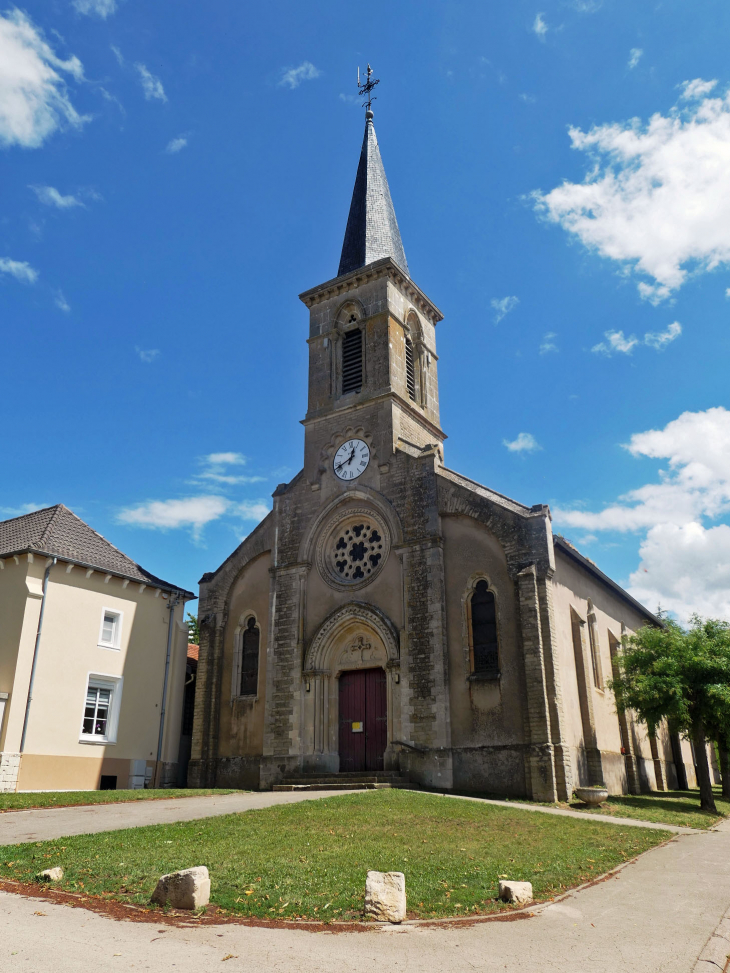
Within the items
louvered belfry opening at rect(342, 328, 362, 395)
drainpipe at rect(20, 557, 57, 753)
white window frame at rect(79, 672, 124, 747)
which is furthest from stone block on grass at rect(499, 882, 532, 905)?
louvered belfry opening at rect(342, 328, 362, 395)

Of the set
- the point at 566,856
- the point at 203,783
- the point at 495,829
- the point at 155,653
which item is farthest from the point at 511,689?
the point at 155,653

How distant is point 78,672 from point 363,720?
910 cm

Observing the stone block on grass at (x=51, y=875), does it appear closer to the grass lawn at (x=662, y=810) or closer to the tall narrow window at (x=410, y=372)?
the grass lawn at (x=662, y=810)

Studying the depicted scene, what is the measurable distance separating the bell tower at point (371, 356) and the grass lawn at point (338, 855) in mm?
13610

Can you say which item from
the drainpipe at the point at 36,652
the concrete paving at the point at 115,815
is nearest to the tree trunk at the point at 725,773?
the concrete paving at the point at 115,815

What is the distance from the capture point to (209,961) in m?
6.12

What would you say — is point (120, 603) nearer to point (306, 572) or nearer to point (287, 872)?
point (306, 572)

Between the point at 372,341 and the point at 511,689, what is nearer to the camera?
the point at 511,689

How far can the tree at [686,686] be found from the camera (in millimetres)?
20844

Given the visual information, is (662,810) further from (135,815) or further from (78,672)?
(78,672)

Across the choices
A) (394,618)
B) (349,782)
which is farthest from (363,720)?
(394,618)

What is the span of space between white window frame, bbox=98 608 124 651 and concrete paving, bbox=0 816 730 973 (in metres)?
17.6

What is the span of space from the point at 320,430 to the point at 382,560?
6.11 metres

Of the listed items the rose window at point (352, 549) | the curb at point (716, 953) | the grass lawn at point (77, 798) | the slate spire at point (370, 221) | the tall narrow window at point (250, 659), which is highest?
the slate spire at point (370, 221)
